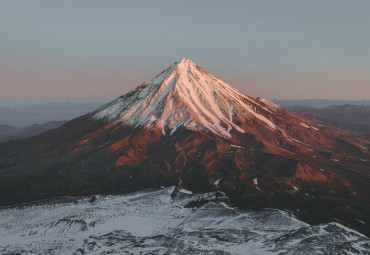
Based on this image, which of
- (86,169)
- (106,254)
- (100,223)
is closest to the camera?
(106,254)

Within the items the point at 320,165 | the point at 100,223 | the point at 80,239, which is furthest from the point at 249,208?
the point at 320,165

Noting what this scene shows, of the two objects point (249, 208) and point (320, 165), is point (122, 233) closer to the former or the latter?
point (249, 208)

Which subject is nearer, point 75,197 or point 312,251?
point 312,251

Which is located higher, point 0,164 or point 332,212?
point 0,164

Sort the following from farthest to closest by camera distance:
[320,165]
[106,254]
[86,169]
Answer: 1. [320,165]
2. [86,169]
3. [106,254]

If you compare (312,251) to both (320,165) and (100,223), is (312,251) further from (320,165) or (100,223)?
(320,165)

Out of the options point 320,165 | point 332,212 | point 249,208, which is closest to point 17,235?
point 249,208
